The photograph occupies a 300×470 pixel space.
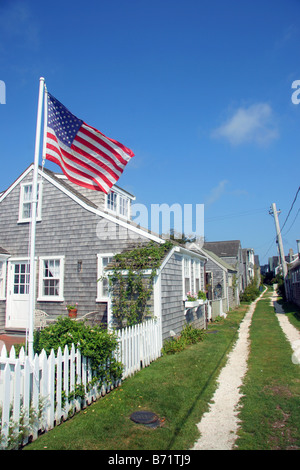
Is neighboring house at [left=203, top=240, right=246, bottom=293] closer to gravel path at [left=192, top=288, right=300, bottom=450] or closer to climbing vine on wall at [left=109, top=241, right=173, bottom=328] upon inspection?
climbing vine on wall at [left=109, top=241, right=173, bottom=328]

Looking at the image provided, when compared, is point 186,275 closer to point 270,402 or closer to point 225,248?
point 270,402

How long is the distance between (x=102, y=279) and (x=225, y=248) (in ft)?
91.3

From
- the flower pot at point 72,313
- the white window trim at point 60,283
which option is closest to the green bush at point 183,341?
the flower pot at point 72,313

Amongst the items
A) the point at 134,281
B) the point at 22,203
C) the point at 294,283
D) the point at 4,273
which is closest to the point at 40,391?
the point at 134,281

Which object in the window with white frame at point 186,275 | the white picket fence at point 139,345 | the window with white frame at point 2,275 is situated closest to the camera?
the white picket fence at point 139,345

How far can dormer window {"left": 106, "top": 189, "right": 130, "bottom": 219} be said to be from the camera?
1538cm

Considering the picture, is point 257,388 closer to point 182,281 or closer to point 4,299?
point 182,281

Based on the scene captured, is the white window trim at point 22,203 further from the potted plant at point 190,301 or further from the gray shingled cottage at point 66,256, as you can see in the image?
the potted plant at point 190,301

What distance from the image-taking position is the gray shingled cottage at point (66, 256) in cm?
1149

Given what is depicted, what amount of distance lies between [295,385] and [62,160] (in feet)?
22.0

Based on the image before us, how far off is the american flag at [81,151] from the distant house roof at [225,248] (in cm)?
2960

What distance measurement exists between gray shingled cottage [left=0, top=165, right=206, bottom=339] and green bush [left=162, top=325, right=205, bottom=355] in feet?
0.94

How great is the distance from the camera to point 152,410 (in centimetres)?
549

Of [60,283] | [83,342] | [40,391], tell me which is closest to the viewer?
[40,391]
